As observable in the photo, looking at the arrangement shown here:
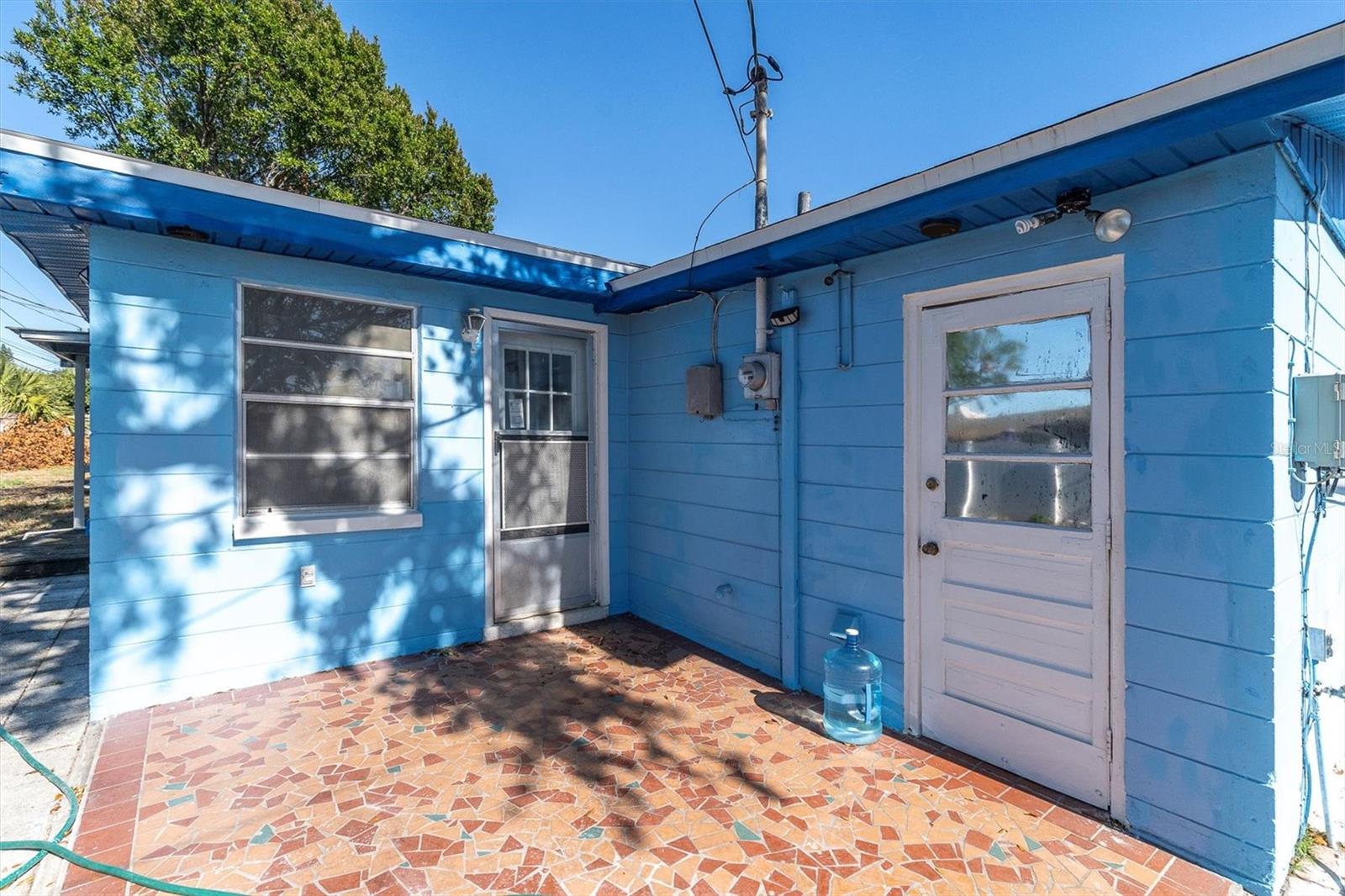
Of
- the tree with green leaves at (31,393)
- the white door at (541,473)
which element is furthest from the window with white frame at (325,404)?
the tree with green leaves at (31,393)

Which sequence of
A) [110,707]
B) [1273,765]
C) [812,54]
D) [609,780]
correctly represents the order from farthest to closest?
[812,54] < [110,707] < [609,780] < [1273,765]

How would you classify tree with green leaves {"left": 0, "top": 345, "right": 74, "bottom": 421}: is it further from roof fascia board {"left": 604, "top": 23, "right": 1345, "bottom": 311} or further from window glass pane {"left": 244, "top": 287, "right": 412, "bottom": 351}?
roof fascia board {"left": 604, "top": 23, "right": 1345, "bottom": 311}

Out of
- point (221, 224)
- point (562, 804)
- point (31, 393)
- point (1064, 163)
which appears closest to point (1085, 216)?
point (1064, 163)

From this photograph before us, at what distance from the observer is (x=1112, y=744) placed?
7.06 ft

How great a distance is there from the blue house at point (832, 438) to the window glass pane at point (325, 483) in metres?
0.02

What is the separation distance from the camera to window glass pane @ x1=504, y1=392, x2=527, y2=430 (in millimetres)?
4152

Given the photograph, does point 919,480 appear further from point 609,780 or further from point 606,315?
point 606,315

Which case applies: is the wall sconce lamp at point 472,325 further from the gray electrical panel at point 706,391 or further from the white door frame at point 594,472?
the gray electrical panel at point 706,391

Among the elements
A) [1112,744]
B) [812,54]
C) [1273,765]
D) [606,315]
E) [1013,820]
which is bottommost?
[1013,820]

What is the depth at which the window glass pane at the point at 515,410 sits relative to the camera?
4152mm

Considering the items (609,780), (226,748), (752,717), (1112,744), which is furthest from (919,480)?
(226,748)

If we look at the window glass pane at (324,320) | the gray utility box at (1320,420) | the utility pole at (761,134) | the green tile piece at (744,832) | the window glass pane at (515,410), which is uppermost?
the utility pole at (761,134)

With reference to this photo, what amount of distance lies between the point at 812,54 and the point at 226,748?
6149 mm

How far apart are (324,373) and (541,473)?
1494 millimetres
